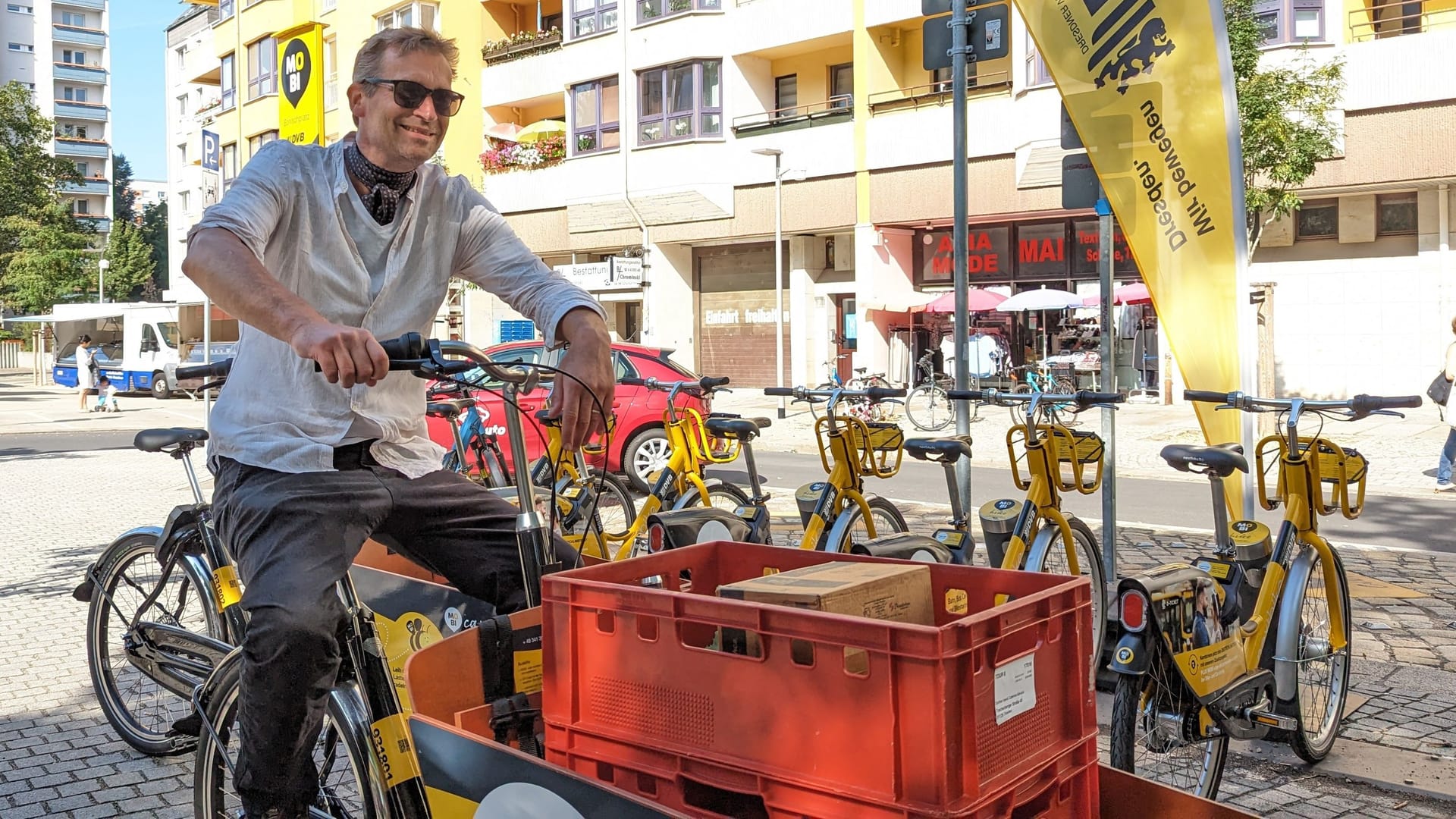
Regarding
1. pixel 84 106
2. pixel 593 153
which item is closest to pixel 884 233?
pixel 593 153

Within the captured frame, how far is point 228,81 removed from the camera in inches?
1930

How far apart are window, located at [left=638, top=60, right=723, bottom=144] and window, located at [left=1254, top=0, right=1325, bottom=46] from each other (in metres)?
12.7

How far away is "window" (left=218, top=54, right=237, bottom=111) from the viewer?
48688 millimetres

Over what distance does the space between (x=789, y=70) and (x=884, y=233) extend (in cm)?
535

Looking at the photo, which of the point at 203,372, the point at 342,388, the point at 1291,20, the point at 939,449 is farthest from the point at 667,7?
the point at 342,388

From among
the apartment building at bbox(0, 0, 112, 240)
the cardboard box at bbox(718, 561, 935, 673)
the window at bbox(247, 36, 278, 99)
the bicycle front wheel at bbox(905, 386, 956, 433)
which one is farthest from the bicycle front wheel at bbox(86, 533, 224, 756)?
the apartment building at bbox(0, 0, 112, 240)

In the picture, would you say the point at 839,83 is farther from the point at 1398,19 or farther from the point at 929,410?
the point at 1398,19

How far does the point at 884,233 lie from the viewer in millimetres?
28578

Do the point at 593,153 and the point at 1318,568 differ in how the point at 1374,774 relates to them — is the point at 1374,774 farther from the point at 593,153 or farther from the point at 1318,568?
the point at 593,153

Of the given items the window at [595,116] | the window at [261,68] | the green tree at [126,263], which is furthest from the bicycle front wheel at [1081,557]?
the green tree at [126,263]

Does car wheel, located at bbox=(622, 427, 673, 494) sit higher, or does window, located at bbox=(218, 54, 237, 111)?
Answer: window, located at bbox=(218, 54, 237, 111)

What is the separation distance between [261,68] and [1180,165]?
4627 centimetres

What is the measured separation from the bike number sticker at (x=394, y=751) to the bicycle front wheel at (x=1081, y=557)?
3214 mm

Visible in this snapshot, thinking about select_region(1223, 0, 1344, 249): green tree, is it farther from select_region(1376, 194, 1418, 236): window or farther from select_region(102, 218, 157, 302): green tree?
select_region(102, 218, 157, 302): green tree
